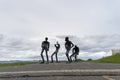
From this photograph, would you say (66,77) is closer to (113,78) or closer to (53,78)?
(53,78)

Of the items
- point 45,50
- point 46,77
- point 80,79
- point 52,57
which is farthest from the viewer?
point 52,57

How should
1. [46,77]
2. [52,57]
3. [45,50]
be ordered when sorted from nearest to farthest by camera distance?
[46,77] → [45,50] → [52,57]

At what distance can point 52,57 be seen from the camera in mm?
30078

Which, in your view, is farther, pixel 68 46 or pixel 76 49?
pixel 76 49

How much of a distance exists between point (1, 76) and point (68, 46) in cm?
1411

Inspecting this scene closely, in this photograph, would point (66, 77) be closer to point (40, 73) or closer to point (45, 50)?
point (40, 73)

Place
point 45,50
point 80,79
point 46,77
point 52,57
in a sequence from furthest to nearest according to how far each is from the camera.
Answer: point 52,57, point 45,50, point 46,77, point 80,79

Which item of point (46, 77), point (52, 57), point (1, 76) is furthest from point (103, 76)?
point (52, 57)

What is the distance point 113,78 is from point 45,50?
49.1 ft

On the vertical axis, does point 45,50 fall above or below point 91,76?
above

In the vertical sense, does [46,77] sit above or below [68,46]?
below

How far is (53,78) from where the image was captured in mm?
12773

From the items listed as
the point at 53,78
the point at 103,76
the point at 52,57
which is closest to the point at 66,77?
the point at 53,78

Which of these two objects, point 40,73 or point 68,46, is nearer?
point 40,73
